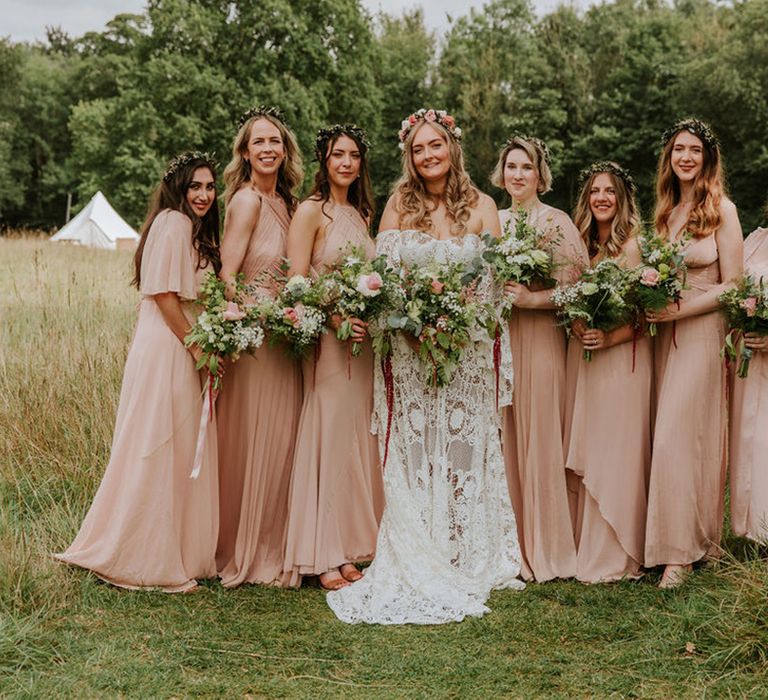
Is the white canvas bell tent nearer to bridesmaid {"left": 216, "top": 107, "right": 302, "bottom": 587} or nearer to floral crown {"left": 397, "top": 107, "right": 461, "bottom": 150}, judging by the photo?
bridesmaid {"left": 216, "top": 107, "right": 302, "bottom": 587}

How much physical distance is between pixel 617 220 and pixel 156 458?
144 inches

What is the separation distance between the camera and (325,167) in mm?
6219

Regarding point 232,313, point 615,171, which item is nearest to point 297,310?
point 232,313

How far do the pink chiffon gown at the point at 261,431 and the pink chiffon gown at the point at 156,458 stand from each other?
305mm

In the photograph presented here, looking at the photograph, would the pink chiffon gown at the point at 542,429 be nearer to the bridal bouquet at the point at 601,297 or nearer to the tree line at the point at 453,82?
the bridal bouquet at the point at 601,297

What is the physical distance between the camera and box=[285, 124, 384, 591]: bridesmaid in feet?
19.8

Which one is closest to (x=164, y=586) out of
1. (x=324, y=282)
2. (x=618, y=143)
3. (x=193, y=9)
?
(x=324, y=282)

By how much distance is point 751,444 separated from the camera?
6012mm

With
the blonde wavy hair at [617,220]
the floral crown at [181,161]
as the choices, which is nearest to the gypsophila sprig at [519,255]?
the blonde wavy hair at [617,220]

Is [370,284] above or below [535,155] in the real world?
below

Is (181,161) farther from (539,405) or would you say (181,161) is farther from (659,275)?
(659,275)

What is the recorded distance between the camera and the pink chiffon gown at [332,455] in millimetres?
6035

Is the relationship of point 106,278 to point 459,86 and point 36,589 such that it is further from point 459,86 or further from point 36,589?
point 459,86

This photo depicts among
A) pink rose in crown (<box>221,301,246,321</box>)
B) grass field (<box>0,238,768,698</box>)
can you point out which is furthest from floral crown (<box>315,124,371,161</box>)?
grass field (<box>0,238,768,698</box>)
